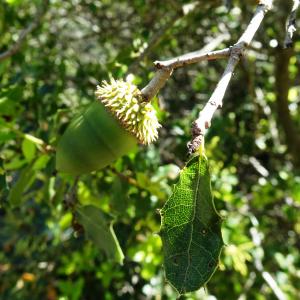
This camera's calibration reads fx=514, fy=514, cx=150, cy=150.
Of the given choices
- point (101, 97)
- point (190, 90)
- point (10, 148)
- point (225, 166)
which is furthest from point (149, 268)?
point (190, 90)

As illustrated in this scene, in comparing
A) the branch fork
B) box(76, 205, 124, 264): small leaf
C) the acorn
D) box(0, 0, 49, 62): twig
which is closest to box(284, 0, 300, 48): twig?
the branch fork

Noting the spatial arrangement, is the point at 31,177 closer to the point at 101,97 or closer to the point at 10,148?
the point at 10,148

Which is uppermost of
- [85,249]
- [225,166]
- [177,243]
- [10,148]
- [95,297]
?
[177,243]

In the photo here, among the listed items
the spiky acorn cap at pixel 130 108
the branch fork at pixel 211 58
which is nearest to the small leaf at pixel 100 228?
the spiky acorn cap at pixel 130 108

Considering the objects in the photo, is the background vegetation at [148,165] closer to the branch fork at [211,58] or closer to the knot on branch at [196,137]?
the branch fork at [211,58]

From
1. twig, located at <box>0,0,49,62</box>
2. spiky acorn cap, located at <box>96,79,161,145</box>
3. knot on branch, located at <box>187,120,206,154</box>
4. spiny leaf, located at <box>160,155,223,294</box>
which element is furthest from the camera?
twig, located at <box>0,0,49,62</box>

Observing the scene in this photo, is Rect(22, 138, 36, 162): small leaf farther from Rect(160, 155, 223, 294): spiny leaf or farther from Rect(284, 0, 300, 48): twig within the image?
Rect(284, 0, 300, 48): twig

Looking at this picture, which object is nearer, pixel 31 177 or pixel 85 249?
pixel 31 177
